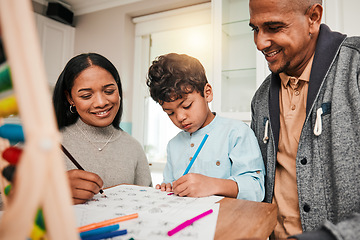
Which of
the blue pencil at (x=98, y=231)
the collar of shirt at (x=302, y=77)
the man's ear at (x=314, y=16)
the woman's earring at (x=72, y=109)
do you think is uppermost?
the man's ear at (x=314, y=16)

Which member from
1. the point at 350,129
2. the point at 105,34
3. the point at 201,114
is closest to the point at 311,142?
the point at 350,129

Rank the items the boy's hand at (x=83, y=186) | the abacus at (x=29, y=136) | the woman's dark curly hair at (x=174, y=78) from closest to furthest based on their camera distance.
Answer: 1. the abacus at (x=29, y=136)
2. the boy's hand at (x=83, y=186)
3. the woman's dark curly hair at (x=174, y=78)

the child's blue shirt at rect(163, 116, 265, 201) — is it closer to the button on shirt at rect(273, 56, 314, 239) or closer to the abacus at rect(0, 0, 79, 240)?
the button on shirt at rect(273, 56, 314, 239)

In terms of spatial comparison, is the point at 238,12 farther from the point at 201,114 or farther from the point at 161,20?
the point at 201,114

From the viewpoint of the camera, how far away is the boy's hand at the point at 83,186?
2.24ft

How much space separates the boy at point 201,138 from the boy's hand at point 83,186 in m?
0.24

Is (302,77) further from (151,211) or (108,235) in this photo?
(108,235)

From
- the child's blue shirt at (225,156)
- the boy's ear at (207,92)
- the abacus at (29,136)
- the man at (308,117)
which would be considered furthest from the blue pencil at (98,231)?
the boy's ear at (207,92)

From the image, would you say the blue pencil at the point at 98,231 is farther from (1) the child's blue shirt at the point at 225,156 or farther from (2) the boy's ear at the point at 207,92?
(2) the boy's ear at the point at 207,92

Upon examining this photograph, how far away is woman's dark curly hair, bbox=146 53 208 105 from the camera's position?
107 cm

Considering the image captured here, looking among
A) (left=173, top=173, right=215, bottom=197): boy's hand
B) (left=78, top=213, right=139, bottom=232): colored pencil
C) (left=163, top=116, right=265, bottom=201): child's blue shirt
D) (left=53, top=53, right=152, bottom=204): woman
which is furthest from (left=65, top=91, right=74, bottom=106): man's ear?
(left=78, top=213, right=139, bottom=232): colored pencil

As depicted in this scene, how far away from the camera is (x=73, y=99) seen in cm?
121

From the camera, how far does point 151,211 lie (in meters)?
0.59

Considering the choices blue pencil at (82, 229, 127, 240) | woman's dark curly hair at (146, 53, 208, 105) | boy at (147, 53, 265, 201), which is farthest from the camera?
woman's dark curly hair at (146, 53, 208, 105)
